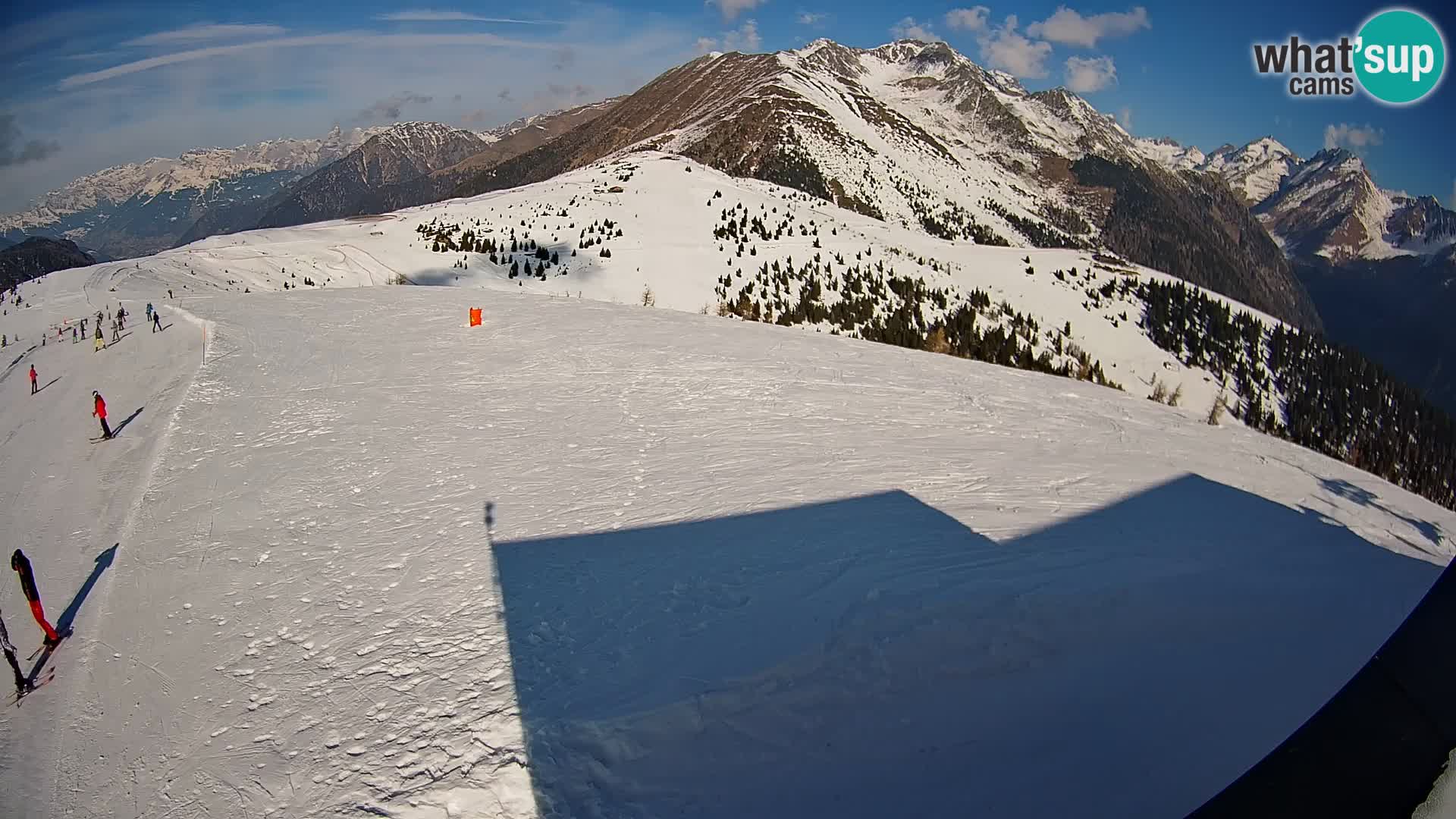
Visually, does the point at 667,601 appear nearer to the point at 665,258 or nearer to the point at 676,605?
the point at 676,605

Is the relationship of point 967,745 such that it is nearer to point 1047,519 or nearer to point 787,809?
point 787,809

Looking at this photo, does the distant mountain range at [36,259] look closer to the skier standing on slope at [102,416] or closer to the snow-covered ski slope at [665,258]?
the snow-covered ski slope at [665,258]

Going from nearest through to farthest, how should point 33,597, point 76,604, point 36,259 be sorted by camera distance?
point 33,597
point 76,604
point 36,259

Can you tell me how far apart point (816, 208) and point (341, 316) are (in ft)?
122

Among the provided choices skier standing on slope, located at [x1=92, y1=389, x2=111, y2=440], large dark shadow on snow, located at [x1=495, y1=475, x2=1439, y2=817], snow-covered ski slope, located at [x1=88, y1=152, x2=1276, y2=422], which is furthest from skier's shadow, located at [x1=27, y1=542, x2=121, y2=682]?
snow-covered ski slope, located at [x1=88, y1=152, x2=1276, y2=422]

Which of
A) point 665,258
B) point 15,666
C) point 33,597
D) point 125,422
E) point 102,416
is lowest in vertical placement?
point 15,666

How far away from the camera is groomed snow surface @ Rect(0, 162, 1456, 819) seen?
402 centimetres

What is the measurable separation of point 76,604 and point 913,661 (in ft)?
25.2

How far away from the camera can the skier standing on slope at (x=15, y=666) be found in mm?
5207

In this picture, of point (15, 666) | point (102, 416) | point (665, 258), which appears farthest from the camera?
point (665, 258)

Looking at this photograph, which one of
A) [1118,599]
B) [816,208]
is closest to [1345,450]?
[816,208]

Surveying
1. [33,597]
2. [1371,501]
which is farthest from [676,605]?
[1371,501]

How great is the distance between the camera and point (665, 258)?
102ft

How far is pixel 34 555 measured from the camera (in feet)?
23.5
